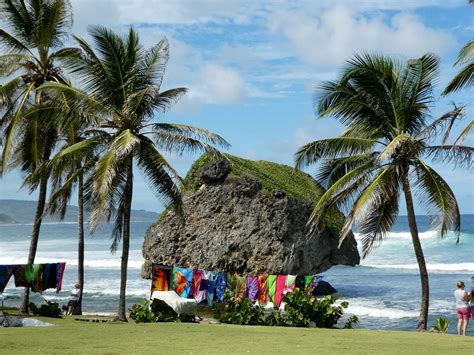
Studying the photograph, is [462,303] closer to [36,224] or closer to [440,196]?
[440,196]

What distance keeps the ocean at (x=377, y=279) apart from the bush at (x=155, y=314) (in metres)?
7.39

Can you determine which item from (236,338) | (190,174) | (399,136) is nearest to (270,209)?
(190,174)

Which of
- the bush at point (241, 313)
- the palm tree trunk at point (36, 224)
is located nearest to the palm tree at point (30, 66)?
the palm tree trunk at point (36, 224)

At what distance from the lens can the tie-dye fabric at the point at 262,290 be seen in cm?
2261

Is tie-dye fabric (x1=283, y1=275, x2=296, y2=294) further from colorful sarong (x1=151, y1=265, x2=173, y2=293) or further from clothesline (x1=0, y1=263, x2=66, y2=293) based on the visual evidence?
clothesline (x1=0, y1=263, x2=66, y2=293)

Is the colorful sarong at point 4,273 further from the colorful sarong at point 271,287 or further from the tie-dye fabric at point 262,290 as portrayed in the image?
the colorful sarong at point 271,287

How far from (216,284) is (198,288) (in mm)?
573

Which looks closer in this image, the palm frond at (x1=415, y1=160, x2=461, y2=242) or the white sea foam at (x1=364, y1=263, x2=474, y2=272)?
the palm frond at (x1=415, y1=160, x2=461, y2=242)

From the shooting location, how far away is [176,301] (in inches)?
828

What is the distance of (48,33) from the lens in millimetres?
22547

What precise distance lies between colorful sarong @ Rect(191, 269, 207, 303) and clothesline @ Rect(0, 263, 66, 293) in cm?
410

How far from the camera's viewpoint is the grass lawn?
13.4 meters

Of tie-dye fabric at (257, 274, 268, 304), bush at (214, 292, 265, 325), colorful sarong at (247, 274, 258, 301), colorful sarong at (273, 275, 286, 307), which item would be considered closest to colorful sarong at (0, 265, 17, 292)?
bush at (214, 292, 265, 325)

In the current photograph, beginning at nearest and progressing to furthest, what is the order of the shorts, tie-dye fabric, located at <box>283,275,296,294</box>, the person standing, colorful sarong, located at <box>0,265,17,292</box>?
1. the person standing
2. the shorts
3. tie-dye fabric, located at <box>283,275,296,294</box>
4. colorful sarong, located at <box>0,265,17,292</box>
